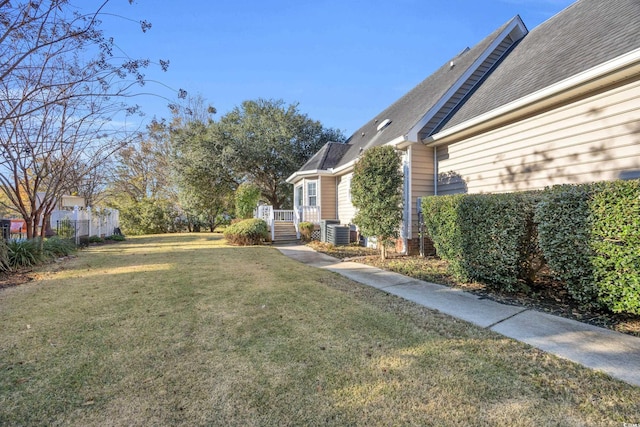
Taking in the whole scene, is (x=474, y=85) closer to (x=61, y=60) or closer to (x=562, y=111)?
(x=562, y=111)

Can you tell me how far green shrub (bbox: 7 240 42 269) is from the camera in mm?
7148

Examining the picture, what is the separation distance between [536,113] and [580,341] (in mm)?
4680

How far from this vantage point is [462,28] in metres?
11.4

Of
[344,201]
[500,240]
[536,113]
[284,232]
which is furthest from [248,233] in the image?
[536,113]

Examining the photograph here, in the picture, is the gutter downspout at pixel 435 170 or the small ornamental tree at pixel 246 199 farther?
the small ornamental tree at pixel 246 199

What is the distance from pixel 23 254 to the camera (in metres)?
7.43

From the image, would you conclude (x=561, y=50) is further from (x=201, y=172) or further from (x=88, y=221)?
(x=201, y=172)

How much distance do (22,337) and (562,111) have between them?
8730 mm

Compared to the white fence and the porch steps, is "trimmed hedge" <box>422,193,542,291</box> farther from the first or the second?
the white fence

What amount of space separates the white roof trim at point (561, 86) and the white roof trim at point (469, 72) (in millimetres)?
994

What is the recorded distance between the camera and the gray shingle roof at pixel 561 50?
16.8 feet

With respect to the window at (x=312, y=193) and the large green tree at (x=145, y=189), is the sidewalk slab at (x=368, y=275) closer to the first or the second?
the window at (x=312, y=193)

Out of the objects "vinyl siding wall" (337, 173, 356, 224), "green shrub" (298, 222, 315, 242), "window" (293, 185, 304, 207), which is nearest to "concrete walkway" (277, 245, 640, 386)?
"vinyl siding wall" (337, 173, 356, 224)

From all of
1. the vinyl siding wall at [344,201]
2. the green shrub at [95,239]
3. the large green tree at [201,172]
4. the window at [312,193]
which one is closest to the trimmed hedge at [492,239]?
the vinyl siding wall at [344,201]
